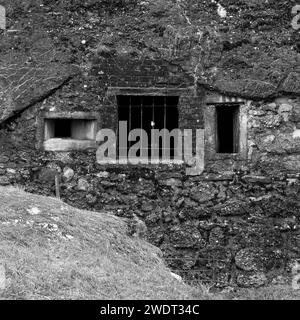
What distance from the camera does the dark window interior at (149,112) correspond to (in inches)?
322

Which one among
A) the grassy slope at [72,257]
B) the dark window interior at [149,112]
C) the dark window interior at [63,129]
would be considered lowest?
the grassy slope at [72,257]

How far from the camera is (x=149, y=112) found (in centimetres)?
843

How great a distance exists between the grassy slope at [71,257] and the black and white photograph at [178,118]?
2.52 ft

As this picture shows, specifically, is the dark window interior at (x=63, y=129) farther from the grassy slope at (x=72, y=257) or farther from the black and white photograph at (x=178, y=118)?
the grassy slope at (x=72, y=257)

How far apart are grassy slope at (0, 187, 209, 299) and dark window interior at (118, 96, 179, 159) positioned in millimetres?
1560

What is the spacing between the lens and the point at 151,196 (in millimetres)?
7949

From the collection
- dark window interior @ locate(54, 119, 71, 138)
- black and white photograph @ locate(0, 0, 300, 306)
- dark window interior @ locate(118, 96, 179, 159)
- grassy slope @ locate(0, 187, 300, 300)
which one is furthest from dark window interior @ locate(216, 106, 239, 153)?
dark window interior @ locate(54, 119, 71, 138)

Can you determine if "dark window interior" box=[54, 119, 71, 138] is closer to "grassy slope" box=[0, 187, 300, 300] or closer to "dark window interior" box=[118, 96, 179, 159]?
"dark window interior" box=[118, 96, 179, 159]

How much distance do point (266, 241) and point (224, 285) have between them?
2.42ft

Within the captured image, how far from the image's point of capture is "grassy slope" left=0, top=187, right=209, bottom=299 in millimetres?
5141

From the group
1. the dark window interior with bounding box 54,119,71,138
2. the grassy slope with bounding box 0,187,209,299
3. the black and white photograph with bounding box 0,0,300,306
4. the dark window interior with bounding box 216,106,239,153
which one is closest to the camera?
the grassy slope with bounding box 0,187,209,299

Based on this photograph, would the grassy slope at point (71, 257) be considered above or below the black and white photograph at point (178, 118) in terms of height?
below

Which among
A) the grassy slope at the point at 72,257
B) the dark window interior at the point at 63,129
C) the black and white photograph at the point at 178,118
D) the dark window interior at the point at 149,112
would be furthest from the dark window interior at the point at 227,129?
the dark window interior at the point at 63,129

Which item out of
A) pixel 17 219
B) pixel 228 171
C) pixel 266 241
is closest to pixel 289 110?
pixel 228 171
